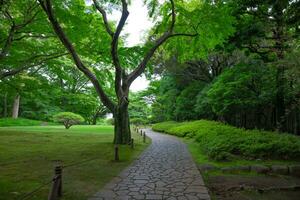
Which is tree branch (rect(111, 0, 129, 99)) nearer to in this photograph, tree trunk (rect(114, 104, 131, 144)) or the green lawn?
tree trunk (rect(114, 104, 131, 144))

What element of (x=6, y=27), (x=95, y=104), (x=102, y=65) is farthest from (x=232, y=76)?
(x=95, y=104)

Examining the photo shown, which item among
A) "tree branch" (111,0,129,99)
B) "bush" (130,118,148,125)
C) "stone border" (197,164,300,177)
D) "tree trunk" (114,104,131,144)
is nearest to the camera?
"stone border" (197,164,300,177)

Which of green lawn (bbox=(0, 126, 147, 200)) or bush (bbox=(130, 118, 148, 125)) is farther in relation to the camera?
bush (bbox=(130, 118, 148, 125))

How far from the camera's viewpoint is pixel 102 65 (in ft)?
59.6

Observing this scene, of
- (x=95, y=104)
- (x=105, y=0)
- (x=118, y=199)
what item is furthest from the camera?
(x=95, y=104)

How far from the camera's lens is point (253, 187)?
240 inches

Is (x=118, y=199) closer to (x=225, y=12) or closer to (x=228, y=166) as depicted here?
(x=228, y=166)

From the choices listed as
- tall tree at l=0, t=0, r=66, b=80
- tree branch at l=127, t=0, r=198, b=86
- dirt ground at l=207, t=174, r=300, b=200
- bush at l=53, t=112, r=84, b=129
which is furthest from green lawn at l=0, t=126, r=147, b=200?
bush at l=53, t=112, r=84, b=129

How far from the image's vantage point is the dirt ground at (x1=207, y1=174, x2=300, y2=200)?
5.61 meters

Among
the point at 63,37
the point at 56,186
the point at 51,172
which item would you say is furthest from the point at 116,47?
the point at 56,186

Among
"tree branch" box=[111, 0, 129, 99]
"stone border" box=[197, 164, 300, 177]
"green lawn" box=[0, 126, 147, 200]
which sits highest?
"tree branch" box=[111, 0, 129, 99]

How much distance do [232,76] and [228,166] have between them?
9.55 meters

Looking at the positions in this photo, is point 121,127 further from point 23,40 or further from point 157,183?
point 23,40

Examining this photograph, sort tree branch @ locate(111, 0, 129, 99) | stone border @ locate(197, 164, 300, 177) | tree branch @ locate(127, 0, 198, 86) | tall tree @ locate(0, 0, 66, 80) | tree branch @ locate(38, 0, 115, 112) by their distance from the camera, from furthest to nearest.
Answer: tree branch @ locate(127, 0, 198, 86) → tall tree @ locate(0, 0, 66, 80) → tree branch @ locate(111, 0, 129, 99) → tree branch @ locate(38, 0, 115, 112) → stone border @ locate(197, 164, 300, 177)
